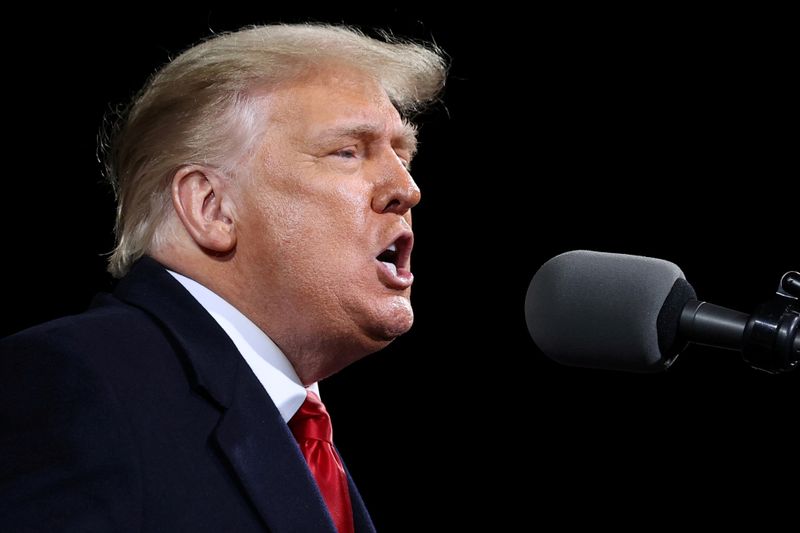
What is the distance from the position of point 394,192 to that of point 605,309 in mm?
543

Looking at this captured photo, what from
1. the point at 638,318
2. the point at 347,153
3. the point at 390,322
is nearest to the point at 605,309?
the point at 638,318

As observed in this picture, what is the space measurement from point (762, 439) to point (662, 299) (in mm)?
1868

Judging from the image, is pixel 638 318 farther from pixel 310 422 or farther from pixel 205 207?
pixel 205 207

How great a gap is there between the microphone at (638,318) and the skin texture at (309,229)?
0.36m

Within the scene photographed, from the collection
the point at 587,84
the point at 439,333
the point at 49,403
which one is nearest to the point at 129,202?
the point at 49,403

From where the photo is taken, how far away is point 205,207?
180 cm

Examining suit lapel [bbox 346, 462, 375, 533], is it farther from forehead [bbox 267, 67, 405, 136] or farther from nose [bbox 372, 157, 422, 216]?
forehead [bbox 267, 67, 405, 136]

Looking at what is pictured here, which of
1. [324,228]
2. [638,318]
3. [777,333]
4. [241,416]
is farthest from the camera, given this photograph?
[324,228]

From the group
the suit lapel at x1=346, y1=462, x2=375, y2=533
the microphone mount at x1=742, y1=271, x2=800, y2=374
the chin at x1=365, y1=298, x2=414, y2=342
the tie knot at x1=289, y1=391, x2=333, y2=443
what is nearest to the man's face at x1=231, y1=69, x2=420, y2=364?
the chin at x1=365, y1=298, x2=414, y2=342

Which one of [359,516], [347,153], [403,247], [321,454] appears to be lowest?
[359,516]

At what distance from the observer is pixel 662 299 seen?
1.30 m

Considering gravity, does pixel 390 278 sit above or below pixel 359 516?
above

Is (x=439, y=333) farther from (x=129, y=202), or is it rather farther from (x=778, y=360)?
(x=778, y=360)

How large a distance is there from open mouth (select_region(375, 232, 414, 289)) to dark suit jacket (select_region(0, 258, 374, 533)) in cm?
29
